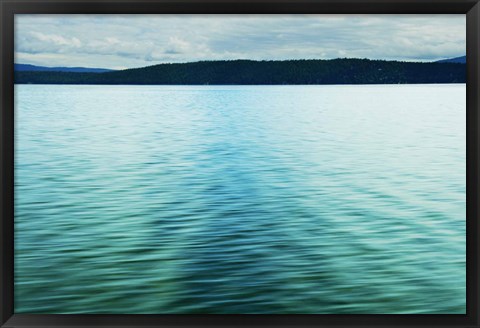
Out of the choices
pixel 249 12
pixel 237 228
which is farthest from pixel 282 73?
pixel 249 12

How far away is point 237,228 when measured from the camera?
4.89m

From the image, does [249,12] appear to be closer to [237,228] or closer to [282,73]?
[237,228]

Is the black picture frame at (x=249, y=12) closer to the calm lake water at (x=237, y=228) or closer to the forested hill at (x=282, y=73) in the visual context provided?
the calm lake water at (x=237, y=228)

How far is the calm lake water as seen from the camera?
11.0ft

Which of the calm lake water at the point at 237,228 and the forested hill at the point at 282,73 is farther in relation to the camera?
the forested hill at the point at 282,73

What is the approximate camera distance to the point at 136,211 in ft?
18.0

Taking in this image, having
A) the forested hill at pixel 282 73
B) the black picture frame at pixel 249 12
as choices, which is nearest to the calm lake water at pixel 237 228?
the black picture frame at pixel 249 12

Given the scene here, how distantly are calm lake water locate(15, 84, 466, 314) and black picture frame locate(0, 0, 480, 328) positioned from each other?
5.6 inches

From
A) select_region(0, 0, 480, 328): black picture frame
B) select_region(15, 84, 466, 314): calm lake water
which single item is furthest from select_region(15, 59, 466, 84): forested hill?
select_region(0, 0, 480, 328): black picture frame

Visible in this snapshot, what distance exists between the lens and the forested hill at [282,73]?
26.7 meters

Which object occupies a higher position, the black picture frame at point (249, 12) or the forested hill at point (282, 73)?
the forested hill at point (282, 73)

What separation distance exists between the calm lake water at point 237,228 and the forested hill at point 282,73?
15.7 meters

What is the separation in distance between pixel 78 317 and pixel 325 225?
9.88 feet

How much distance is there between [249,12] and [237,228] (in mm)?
2686
